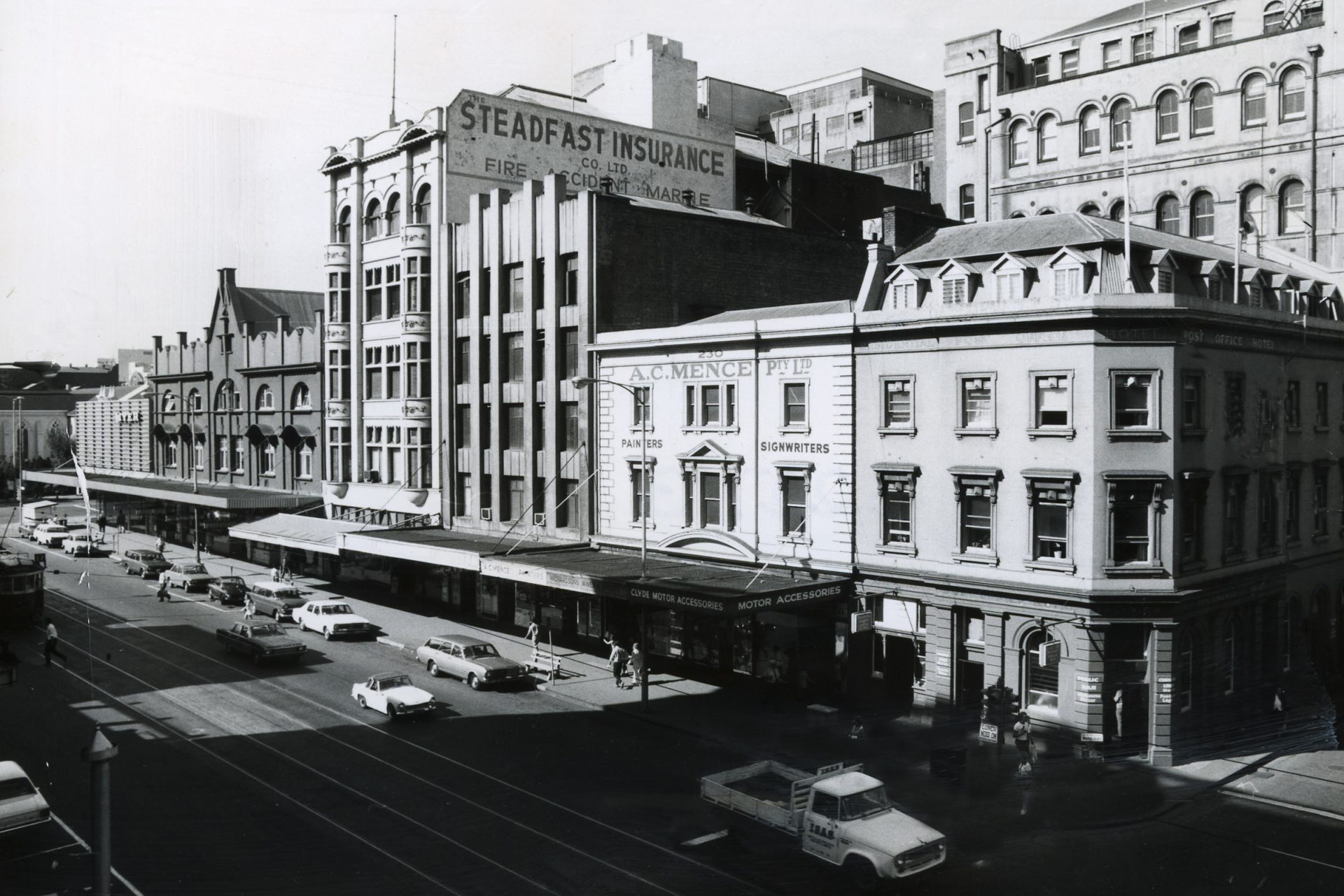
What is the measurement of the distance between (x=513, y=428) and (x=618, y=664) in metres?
14.3

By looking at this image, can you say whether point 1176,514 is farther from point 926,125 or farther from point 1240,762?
point 926,125

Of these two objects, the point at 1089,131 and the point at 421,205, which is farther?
the point at 421,205

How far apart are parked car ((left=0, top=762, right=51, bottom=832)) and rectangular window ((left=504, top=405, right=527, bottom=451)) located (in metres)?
→ 26.6

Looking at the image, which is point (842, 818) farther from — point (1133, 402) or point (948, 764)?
point (1133, 402)

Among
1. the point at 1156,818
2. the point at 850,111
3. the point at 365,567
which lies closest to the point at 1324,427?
the point at 1156,818

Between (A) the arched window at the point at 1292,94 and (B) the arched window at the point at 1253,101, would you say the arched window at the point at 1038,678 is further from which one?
(B) the arched window at the point at 1253,101

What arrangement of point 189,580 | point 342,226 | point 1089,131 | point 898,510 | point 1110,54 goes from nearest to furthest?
point 898,510 < point 1089,131 < point 189,580 < point 342,226 < point 1110,54

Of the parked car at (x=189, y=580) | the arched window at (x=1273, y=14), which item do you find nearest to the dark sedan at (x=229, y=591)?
the parked car at (x=189, y=580)

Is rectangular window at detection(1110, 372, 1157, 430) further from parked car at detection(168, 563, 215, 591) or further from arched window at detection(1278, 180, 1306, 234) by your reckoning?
parked car at detection(168, 563, 215, 591)

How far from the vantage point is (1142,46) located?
182ft

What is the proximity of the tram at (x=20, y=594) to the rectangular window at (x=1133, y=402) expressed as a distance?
40.4m

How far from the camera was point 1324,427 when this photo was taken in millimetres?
36969

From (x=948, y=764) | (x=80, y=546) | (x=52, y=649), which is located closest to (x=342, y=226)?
(x=52, y=649)

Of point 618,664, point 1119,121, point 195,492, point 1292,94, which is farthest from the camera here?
point 195,492
